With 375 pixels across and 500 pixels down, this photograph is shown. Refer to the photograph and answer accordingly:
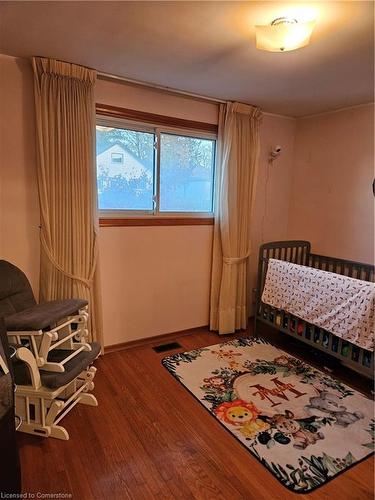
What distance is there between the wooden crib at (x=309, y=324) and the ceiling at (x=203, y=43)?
4.92ft

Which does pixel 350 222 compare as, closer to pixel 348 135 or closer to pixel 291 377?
pixel 348 135

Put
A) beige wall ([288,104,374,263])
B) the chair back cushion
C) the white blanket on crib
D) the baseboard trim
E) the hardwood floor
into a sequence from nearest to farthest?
the hardwood floor
the chair back cushion
the white blanket on crib
the baseboard trim
beige wall ([288,104,374,263])

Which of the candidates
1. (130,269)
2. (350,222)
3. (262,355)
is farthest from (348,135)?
(130,269)

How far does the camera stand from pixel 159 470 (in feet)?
5.32

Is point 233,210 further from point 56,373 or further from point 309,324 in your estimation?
point 56,373

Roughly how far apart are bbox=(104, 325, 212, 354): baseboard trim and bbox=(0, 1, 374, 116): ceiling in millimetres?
2320

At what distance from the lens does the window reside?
8.89 feet

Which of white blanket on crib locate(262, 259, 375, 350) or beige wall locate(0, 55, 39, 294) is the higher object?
beige wall locate(0, 55, 39, 294)

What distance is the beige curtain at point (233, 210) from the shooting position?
3078 mm

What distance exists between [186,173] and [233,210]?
0.60 metres

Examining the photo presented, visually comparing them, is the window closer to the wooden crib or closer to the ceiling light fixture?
the wooden crib

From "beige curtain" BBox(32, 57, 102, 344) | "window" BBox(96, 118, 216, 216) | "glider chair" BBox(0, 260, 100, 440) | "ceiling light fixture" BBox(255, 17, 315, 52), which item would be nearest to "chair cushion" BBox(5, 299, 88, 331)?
"glider chair" BBox(0, 260, 100, 440)

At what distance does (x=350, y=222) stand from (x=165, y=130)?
2.04 meters

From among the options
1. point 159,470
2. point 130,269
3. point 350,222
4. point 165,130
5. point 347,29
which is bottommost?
point 159,470
